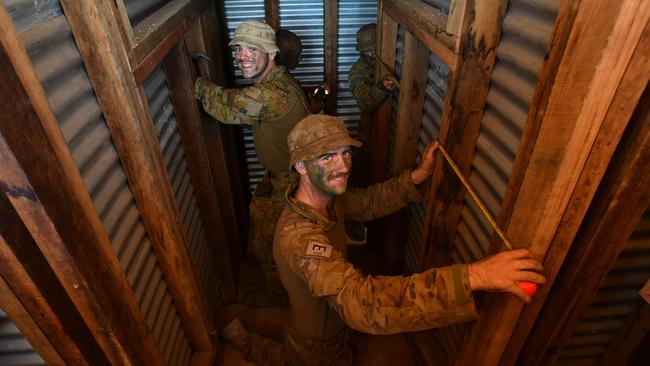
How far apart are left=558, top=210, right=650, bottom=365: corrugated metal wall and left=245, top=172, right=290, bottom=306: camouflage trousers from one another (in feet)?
8.17

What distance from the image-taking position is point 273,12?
4.15 metres

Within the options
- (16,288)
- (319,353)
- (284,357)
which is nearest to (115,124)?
(16,288)

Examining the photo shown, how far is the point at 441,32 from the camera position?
2.15 meters

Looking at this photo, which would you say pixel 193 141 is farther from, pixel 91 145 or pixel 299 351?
pixel 299 351

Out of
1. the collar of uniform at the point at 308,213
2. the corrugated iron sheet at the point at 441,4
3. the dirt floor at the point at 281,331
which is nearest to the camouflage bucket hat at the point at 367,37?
the corrugated iron sheet at the point at 441,4

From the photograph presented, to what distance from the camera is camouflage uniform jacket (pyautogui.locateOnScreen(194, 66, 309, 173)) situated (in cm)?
314

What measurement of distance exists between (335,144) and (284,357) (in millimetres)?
1982

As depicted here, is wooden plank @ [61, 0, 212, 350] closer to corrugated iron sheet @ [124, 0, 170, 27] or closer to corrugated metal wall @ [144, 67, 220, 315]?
corrugated metal wall @ [144, 67, 220, 315]

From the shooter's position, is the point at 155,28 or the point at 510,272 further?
the point at 155,28

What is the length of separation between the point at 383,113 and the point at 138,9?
226 centimetres

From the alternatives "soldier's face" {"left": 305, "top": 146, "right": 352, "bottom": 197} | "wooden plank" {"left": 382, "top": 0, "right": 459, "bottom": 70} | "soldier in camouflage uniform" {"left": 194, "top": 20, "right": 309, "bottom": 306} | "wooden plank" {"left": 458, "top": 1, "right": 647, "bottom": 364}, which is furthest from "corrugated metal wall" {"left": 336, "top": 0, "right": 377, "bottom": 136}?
"wooden plank" {"left": 458, "top": 1, "right": 647, "bottom": 364}

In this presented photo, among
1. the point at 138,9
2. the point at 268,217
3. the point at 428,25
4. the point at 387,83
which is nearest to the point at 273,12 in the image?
the point at 387,83

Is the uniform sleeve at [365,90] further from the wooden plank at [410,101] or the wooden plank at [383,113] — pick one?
the wooden plank at [410,101]

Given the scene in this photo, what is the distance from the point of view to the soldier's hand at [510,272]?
1.52 m
